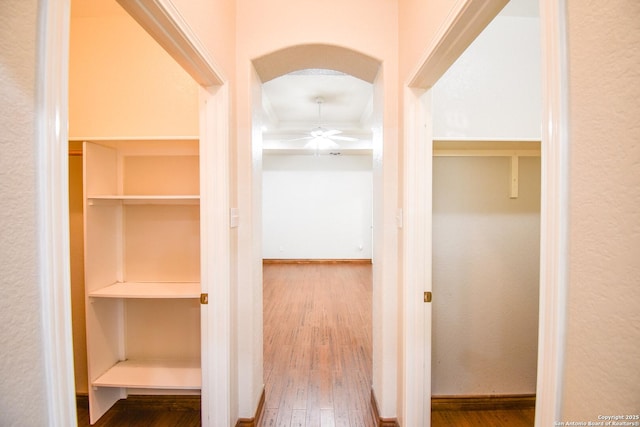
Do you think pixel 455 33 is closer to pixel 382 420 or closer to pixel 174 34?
pixel 174 34

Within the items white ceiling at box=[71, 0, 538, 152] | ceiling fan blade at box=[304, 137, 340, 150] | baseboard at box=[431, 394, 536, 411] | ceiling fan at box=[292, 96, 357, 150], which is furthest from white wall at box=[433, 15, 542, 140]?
ceiling fan blade at box=[304, 137, 340, 150]

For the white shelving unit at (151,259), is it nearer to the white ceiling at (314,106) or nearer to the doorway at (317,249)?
the doorway at (317,249)

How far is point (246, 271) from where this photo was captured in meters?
1.69

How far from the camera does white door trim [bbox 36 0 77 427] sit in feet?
1.67

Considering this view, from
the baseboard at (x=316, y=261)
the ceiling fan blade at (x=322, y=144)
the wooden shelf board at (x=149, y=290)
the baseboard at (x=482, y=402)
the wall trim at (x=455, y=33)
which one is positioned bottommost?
the baseboard at (x=482, y=402)

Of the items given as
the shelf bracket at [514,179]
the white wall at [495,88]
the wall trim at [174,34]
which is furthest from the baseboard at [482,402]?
the wall trim at [174,34]

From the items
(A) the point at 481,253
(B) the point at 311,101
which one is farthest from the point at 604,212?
(B) the point at 311,101

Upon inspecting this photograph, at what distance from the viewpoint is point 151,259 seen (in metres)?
1.89

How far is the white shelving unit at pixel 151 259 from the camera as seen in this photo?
1.81 metres

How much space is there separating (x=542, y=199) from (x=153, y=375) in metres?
2.26

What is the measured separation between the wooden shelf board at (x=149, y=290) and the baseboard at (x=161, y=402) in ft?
2.67

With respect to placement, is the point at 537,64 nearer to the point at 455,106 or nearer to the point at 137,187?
the point at 455,106

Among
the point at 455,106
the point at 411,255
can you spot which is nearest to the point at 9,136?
the point at 411,255

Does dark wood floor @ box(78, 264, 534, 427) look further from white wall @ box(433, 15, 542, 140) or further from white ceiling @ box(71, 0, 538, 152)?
white ceiling @ box(71, 0, 538, 152)
